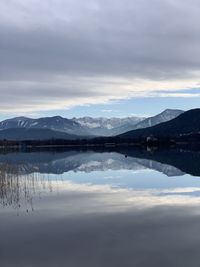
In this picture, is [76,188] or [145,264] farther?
[76,188]

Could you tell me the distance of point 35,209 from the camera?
1053 inches

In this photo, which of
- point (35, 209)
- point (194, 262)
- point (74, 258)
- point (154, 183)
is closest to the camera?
point (194, 262)

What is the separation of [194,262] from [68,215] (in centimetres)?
1051

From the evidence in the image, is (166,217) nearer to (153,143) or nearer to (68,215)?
(68,215)

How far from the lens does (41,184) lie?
134 feet

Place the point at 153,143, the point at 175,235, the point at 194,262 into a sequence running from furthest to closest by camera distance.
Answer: the point at 153,143
the point at 175,235
the point at 194,262

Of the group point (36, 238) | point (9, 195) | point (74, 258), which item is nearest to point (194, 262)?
point (74, 258)

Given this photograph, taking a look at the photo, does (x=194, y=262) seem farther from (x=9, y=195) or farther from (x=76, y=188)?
(x=76, y=188)

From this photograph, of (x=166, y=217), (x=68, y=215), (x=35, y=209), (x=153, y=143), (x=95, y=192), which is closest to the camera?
(x=166, y=217)

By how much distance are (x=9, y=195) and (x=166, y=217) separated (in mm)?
13347

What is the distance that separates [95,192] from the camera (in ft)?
113

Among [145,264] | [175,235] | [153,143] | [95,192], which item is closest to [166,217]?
[175,235]

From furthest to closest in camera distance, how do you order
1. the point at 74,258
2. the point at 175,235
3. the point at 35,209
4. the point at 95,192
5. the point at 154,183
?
the point at 154,183 < the point at 95,192 < the point at 35,209 < the point at 175,235 < the point at 74,258

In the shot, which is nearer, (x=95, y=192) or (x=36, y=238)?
(x=36, y=238)
